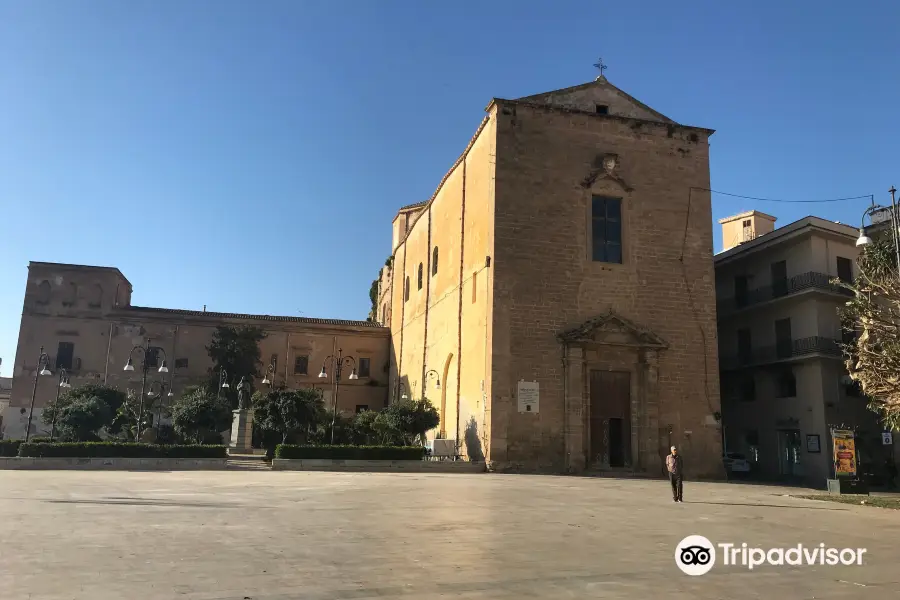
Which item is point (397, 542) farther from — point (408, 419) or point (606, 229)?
point (606, 229)

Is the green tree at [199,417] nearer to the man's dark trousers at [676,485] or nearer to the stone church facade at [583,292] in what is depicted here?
the stone church facade at [583,292]

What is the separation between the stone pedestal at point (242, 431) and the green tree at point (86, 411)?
465 centimetres

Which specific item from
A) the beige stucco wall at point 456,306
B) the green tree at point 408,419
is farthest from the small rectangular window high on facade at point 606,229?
the green tree at point 408,419

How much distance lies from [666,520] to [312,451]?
14018 mm

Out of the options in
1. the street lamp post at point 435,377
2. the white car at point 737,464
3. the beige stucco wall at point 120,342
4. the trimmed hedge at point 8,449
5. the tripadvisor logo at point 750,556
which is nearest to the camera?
the tripadvisor logo at point 750,556

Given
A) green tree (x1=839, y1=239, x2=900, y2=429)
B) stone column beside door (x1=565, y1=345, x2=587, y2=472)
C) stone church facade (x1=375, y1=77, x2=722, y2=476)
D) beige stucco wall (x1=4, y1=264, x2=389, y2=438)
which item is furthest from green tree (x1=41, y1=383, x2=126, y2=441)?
green tree (x1=839, y1=239, x2=900, y2=429)

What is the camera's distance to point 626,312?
84.7ft

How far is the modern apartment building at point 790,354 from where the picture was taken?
28.0 metres

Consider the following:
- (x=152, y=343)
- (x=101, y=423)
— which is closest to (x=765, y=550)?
(x=101, y=423)

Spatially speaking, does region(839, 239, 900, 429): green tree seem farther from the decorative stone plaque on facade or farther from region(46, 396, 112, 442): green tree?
region(46, 396, 112, 442): green tree

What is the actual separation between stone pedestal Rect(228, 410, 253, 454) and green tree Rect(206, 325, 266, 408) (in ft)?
36.3

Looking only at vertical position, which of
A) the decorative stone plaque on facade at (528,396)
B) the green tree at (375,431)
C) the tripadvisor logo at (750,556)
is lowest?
the tripadvisor logo at (750,556)

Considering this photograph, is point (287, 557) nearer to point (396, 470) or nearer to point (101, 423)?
point (396, 470)

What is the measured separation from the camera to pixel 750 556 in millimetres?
8500
